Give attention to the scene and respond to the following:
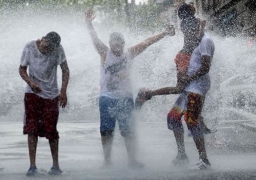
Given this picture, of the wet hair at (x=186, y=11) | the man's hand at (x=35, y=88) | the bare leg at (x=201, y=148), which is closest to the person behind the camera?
the man's hand at (x=35, y=88)

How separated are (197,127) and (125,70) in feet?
3.33

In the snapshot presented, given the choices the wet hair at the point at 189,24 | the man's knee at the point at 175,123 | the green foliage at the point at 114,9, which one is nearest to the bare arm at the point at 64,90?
the man's knee at the point at 175,123

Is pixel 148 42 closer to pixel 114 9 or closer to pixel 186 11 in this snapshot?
pixel 186 11

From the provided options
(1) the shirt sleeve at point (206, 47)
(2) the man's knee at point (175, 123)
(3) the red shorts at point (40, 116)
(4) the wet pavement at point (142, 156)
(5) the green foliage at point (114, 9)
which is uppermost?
(5) the green foliage at point (114, 9)

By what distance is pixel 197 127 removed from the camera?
6.50 metres

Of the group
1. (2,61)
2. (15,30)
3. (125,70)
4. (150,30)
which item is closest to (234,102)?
(125,70)

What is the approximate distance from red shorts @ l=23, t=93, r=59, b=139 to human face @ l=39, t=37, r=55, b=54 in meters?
0.46

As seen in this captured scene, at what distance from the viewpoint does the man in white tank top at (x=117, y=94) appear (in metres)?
6.74

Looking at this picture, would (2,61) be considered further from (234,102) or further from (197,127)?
(197,127)

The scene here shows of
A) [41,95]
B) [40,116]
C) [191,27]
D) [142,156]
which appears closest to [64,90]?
[41,95]

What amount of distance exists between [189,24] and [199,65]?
0.48 m

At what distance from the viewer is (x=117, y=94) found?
6727mm

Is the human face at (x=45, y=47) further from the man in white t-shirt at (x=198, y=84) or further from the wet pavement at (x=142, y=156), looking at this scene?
the man in white t-shirt at (x=198, y=84)

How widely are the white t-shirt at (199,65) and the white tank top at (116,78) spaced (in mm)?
673
